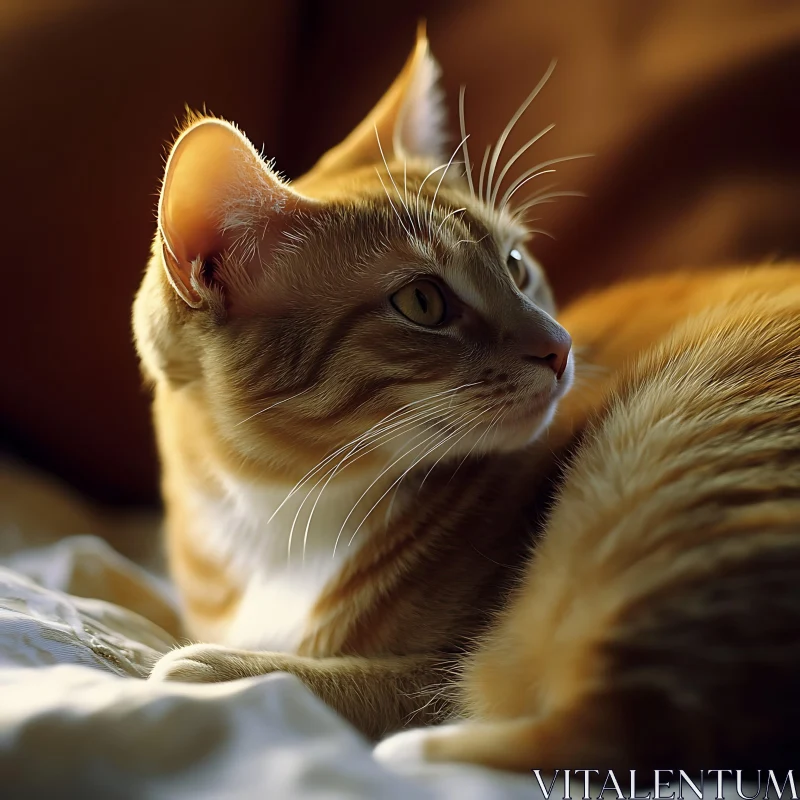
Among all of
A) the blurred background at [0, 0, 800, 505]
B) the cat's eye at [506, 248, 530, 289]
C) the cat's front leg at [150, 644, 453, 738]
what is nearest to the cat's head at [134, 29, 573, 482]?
the cat's eye at [506, 248, 530, 289]

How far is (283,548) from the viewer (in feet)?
3.30

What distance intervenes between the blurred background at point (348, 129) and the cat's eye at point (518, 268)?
1.24 ft

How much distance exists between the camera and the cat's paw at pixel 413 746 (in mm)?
621

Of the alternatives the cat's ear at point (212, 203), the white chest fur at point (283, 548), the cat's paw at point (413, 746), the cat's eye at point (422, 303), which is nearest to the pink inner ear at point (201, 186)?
the cat's ear at point (212, 203)

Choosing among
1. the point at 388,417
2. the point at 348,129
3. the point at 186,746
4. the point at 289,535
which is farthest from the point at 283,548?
the point at 348,129

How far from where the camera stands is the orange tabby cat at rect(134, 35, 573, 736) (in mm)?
847

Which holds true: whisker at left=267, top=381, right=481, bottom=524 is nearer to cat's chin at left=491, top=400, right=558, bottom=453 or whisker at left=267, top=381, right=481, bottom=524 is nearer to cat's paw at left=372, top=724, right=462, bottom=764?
cat's chin at left=491, top=400, right=558, bottom=453

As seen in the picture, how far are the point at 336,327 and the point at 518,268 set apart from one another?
311 millimetres

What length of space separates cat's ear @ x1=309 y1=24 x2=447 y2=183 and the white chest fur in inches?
18.6

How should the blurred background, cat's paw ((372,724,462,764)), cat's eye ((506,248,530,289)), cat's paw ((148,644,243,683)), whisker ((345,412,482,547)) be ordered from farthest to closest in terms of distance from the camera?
the blurred background, cat's eye ((506,248,530,289)), whisker ((345,412,482,547)), cat's paw ((148,644,243,683)), cat's paw ((372,724,462,764))

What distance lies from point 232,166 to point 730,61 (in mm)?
907

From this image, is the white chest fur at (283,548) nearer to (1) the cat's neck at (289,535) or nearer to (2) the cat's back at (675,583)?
(1) the cat's neck at (289,535)

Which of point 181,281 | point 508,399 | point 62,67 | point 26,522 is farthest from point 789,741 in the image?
point 62,67

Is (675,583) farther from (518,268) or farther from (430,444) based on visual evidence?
(518,268)
